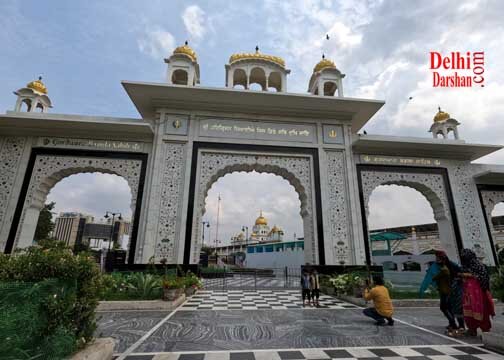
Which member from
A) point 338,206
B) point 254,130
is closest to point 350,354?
point 338,206

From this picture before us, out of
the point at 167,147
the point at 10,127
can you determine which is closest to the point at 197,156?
the point at 167,147

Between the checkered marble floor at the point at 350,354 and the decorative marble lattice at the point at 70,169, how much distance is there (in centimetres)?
675

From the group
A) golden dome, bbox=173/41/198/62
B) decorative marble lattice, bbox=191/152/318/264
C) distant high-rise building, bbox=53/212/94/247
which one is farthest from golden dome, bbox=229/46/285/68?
distant high-rise building, bbox=53/212/94/247

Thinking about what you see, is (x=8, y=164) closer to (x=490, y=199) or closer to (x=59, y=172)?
(x=59, y=172)

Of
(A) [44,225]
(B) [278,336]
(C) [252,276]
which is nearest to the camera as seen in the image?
(B) [278,336]

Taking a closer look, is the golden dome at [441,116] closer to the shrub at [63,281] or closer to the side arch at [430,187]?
→ the side arch at [430,187]

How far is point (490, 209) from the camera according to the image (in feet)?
33.6

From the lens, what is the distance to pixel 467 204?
9961 millimetres

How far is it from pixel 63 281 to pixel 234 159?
7.25m

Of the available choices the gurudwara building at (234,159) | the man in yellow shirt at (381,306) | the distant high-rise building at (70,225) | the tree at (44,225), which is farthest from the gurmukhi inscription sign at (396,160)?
the distant high-rise building at (70,225)

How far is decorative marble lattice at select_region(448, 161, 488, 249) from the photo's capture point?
9.52 m

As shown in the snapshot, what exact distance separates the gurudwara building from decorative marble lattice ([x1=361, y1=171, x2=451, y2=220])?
4cm

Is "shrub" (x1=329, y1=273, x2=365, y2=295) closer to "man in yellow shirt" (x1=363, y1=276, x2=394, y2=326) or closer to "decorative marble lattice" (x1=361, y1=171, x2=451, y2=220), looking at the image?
"man in yellow shirt" (x1=363, y1=276, x2=394, y2=326)

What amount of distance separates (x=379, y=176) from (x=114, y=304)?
9.44 m
